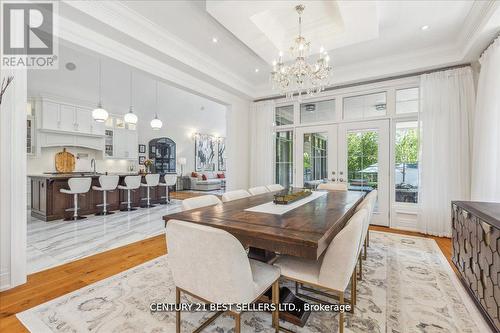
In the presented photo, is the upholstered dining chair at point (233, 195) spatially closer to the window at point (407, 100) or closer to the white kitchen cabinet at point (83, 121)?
the window at point (407, 100)

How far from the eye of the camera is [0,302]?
1.92 metres

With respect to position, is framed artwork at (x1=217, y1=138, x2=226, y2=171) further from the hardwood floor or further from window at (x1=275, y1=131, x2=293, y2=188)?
the hardwood floor

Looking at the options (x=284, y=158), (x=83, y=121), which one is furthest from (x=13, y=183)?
(x=83, y=121)

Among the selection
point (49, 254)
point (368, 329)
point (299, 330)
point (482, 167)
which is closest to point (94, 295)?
point (49, 254)

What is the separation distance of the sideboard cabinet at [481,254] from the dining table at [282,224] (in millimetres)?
914

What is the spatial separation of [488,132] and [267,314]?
3570 millimetres

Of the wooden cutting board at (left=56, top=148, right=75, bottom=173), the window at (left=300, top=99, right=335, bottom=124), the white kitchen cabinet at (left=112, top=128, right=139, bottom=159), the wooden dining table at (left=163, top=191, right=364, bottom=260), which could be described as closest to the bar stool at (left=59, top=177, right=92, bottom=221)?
the wooden cutting board at (left=56, top=148, right=75, bottom=173)

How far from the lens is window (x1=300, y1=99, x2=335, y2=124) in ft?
16.0

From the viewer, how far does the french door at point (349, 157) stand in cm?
431

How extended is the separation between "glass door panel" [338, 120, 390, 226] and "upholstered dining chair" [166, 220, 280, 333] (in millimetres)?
3807

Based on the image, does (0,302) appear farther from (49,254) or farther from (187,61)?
(187,61)

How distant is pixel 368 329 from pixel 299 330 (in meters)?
0.49

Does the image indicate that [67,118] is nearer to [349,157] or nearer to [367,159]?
[349,157]

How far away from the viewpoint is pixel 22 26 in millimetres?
2223
